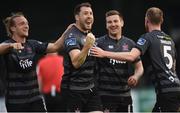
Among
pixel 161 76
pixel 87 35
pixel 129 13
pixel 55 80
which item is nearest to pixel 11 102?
pixel 87 35

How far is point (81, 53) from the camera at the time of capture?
1005 centimetres

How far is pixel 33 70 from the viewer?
10.8m

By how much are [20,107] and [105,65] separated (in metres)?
1.58

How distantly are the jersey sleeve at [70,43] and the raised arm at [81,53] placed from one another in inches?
3.1

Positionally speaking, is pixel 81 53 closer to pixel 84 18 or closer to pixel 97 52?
pixel 97 52

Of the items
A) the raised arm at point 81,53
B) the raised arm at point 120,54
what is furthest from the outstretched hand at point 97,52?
the raised arm at point 81,53

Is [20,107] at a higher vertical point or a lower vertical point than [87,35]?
lower

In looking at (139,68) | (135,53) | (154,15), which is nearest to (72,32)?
(135,53)

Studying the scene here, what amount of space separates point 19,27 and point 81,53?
1.33 m

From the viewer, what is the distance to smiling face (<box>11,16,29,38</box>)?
428 inches

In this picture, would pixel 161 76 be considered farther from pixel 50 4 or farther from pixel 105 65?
pixel 50 4

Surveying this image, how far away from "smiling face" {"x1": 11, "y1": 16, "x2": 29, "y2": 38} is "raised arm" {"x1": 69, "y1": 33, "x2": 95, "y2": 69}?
919 mm

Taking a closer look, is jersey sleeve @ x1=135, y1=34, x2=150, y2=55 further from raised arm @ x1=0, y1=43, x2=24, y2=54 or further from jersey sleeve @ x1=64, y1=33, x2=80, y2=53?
raised arm @ x1=0, y1=43, x2=24, y2=54

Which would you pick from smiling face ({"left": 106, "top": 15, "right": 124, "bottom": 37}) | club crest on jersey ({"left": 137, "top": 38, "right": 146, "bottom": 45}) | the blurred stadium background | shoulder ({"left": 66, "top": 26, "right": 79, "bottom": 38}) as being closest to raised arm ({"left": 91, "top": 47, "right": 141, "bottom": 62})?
club crest on jersey ({"left": 137, "top": 38, "right": 146, "bottom": 45})
